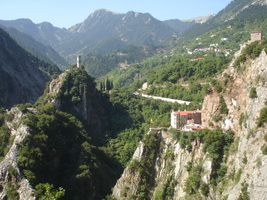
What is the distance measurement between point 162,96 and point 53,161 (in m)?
35.5

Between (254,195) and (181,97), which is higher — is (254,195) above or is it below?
below

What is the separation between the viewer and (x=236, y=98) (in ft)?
127

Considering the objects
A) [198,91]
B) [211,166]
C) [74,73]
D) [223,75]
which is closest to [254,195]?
[211,166]

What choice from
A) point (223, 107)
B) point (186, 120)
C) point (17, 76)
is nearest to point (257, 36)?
point (223, 107)

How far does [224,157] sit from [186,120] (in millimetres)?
10080

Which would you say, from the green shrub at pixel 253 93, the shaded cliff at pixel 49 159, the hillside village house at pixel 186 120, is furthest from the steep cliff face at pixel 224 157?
the shaded cliff at pixel 49 159

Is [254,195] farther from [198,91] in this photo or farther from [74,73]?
[74,73]

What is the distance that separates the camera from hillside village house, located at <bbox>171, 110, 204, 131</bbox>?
43894 mm

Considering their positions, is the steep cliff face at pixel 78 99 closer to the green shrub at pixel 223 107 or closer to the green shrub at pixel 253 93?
the green shrub at pixel 223 107

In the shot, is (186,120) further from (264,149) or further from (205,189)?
(264,149)

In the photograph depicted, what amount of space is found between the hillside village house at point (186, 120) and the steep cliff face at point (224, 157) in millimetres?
1147

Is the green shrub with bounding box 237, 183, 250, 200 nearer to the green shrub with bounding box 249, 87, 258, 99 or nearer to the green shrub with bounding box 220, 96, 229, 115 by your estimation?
the green shrub with bounding box 249, 87, 258, 99

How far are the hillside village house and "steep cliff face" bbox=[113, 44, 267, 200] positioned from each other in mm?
1147

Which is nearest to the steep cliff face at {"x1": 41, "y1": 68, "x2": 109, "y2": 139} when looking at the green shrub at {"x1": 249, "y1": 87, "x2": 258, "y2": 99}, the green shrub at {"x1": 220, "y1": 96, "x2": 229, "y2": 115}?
the green shrub at {"x1": 220, "y1": 96, "x2": 229, "y2": 115}
